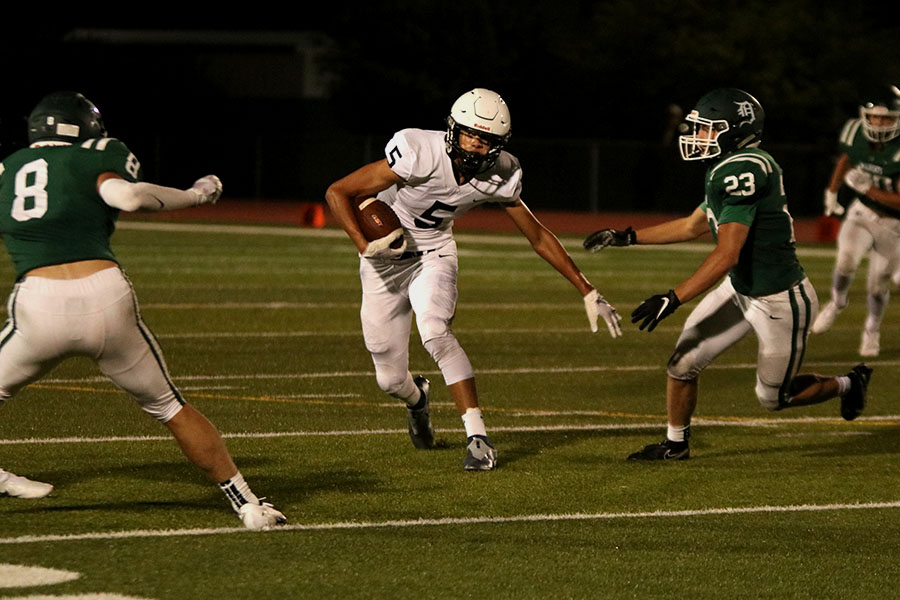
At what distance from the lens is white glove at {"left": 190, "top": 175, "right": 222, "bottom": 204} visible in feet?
18.6

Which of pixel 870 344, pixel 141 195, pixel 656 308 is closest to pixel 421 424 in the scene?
pixel 656 308

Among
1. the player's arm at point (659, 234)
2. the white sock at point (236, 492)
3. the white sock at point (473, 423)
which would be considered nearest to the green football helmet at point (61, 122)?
the white sock at point (236, 492)

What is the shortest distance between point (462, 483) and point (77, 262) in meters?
2.02

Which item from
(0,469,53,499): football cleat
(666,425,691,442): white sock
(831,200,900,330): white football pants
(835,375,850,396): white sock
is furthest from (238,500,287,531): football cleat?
(831,200,900,330): white football pants

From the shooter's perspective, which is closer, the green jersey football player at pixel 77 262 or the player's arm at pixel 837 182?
the green jersey football player at pixel 77 262

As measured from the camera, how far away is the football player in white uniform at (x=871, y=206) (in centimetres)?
1112

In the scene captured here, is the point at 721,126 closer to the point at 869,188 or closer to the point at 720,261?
the point at 720,261

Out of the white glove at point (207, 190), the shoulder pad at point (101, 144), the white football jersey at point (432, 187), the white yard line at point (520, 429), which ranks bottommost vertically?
the white yard line at point (520, 429)

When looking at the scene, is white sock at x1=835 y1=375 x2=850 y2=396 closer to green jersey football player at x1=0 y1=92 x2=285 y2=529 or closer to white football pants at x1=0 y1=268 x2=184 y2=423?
green jersey football player at x1=0 y1=92 x2=285 y2=529

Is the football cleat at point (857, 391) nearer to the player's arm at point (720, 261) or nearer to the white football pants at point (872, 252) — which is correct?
the player's arm at point (720, 261)

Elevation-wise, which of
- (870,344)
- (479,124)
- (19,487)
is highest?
(479,124)

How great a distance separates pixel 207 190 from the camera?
18.8 feet

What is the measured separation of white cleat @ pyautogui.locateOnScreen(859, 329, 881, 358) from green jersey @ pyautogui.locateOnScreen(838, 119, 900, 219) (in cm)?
89

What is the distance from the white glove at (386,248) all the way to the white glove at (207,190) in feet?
4.48
